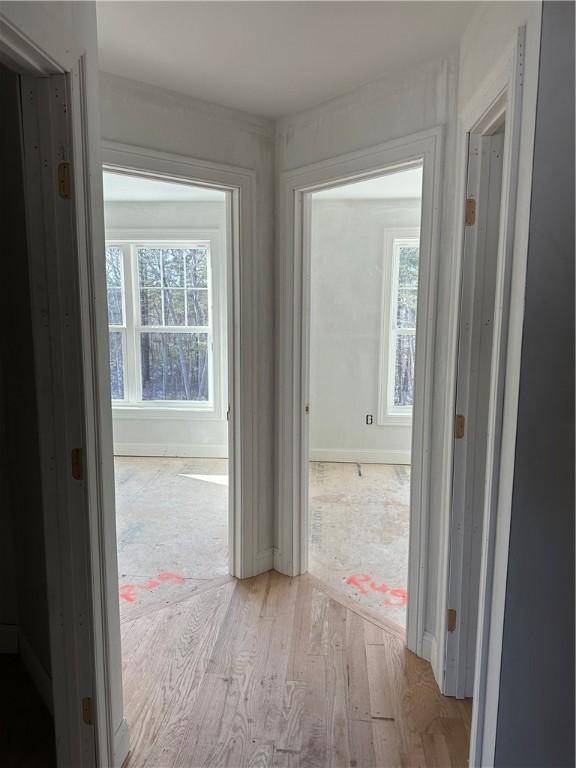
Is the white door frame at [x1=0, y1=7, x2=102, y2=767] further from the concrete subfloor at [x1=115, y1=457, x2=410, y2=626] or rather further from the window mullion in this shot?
the window mullion

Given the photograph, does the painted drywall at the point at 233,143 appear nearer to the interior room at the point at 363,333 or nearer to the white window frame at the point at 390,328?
the interior room at the point at 363,333

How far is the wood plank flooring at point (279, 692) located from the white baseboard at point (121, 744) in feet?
0.10


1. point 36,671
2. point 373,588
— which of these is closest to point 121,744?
point 36,671

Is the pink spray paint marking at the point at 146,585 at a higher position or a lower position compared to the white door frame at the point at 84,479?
lower

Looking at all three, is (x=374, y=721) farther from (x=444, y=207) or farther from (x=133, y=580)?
(x=444, y=207)

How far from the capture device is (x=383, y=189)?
4.54 metres

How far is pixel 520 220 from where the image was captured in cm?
118

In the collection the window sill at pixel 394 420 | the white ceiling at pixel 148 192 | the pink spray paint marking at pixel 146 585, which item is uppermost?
the white ceiling at pixel 148 192

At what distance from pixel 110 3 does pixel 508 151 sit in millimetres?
1387

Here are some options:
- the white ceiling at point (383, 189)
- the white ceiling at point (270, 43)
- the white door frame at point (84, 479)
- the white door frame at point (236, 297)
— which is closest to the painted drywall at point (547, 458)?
the white ceiling at point (270, 43)

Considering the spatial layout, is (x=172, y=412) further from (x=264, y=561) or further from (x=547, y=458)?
(x=547, y=458)

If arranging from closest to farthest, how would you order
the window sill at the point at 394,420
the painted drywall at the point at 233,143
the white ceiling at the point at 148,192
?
1. the painted drywall at the point at 233,143
2. the white ceiling at the point at 148,192
3. the window sill at the point at 394,420

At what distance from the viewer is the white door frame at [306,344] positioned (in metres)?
2.00

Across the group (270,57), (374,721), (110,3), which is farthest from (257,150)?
(374,721)
